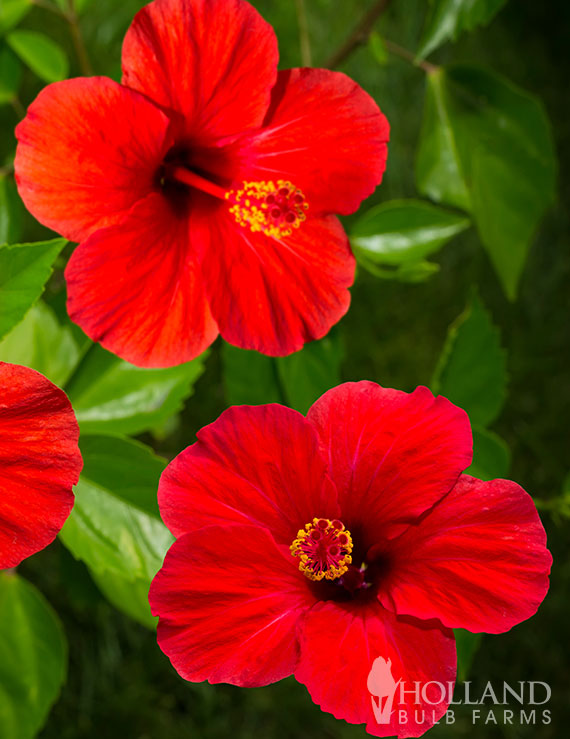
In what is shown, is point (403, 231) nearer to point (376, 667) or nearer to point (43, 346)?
point (43, 346)

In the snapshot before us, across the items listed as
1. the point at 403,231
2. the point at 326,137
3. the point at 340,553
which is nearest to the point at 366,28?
the point at 403,231

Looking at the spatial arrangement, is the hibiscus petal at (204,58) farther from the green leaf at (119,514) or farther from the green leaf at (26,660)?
the green leaf at (26,660)

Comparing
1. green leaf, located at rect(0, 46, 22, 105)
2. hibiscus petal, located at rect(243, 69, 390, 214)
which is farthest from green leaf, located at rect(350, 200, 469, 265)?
green leaf, located at rect(0, 46, 22, 105)

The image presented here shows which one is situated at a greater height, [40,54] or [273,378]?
[40,54]

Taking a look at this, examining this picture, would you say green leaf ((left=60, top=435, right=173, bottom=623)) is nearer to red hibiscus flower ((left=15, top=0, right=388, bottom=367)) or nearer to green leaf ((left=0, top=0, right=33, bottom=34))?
red hibiscus flower ((left=15, top=0, right=388, bottom=367))

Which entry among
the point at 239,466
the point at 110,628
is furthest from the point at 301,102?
the point at 110,628

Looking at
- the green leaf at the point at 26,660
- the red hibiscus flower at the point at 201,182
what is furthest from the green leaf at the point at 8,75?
the green leaf at the point at 26,660
